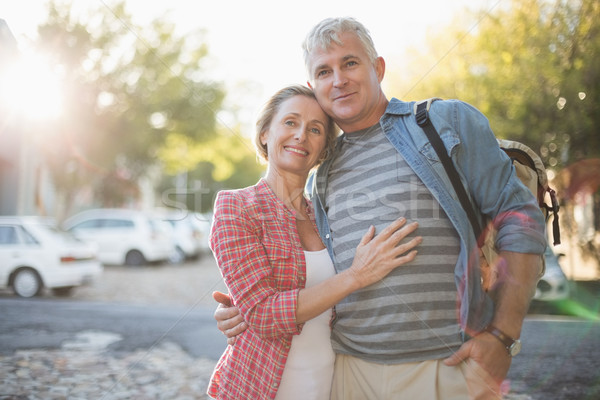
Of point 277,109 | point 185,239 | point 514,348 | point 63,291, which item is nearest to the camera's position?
point 514,348

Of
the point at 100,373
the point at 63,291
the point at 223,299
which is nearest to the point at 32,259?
the point at 63,291

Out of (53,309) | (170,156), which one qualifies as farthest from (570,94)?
(170,156)

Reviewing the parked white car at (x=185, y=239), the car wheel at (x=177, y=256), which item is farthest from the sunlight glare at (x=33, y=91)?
the car wheel at (x=177, y=256)

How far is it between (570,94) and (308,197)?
8105mm

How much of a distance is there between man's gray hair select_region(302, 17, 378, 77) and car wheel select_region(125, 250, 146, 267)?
14975mm

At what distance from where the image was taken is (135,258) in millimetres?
16375

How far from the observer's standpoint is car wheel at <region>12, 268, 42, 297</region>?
10242 mm

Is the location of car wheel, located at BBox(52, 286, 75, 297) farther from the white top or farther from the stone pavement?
the white top

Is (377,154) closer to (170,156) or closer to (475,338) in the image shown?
(475,338)

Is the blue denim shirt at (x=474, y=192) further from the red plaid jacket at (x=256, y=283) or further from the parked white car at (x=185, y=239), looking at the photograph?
the parked white car at (x=185, y=239)

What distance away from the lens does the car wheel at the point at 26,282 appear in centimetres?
1024

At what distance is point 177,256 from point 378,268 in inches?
685

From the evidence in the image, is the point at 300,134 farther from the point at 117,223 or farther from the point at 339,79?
the point at 117,223

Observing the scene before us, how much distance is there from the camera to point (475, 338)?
1952mm
